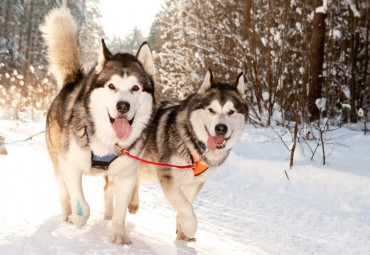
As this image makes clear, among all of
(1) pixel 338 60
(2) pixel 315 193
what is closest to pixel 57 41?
(2) pixel 315 193

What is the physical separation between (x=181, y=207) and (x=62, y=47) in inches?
79.4

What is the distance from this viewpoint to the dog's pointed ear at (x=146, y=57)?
335 cm

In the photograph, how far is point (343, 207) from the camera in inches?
189

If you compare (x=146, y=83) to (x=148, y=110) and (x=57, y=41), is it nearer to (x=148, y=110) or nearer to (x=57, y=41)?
(x=148, y=110)

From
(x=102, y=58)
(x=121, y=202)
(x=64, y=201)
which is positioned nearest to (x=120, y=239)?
(x=121, y=202)

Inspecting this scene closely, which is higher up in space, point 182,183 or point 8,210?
point 182,183

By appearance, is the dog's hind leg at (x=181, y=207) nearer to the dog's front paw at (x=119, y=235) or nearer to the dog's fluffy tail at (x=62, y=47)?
the dog's front paw at (x=119, y=235)

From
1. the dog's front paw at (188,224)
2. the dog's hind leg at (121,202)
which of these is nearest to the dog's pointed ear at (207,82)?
the dog's hind leg at (121,202)

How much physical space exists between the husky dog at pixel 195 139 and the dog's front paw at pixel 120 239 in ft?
1.69

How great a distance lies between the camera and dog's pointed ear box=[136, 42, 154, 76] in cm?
335

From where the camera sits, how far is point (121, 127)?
3.03m

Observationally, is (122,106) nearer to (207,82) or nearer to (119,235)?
(119,235)

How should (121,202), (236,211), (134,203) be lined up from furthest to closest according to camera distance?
(236,211)
(134,203)
(121,202)

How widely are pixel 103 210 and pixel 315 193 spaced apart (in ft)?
9.65
